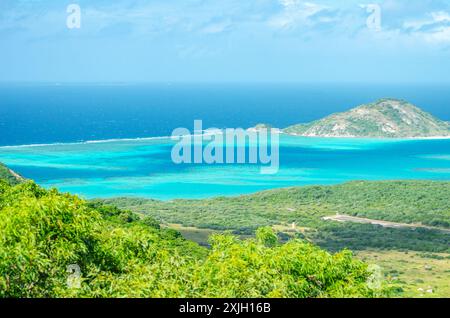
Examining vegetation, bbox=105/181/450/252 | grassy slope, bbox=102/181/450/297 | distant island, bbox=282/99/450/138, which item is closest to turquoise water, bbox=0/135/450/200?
vegetation, bbox=105/181/450/252

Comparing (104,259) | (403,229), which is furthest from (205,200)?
(104,259)

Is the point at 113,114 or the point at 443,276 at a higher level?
the point at 113,114

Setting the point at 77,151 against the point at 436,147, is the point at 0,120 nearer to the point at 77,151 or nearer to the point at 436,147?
the point at 77,151

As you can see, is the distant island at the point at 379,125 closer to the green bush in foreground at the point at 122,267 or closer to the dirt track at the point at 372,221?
the dirt track at the point at 372,221

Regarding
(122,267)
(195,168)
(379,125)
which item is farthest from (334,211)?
(379,125)

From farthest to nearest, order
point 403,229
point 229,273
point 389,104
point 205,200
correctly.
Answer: point 389,104
point 205,200
point 403,229
point 229,273

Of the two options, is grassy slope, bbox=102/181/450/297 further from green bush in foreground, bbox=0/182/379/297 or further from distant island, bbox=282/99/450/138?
distant island, bbox=282/99/450/138
